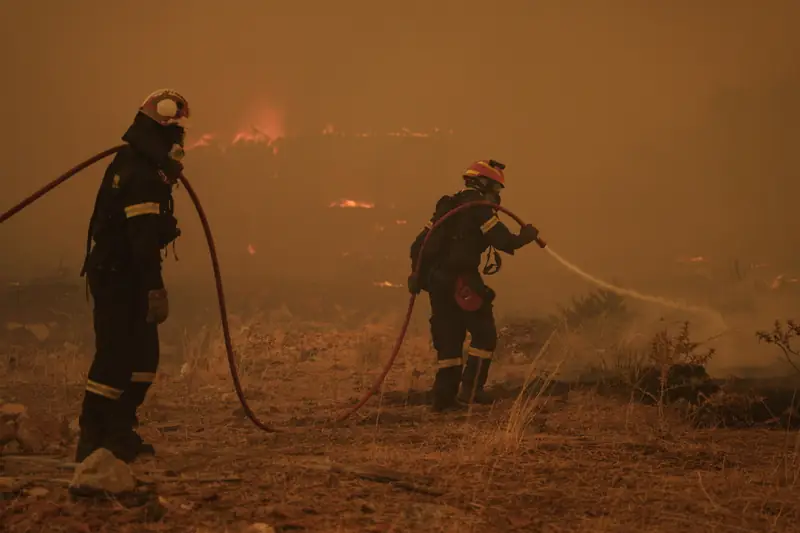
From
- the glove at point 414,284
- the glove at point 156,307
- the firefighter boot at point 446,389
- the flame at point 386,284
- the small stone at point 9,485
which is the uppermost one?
the flame at point 386,284

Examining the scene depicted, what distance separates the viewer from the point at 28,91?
128 feet

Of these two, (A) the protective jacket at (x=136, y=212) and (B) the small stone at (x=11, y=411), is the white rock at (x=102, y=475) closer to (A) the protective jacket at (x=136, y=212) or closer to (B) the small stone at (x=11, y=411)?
(A) the protective jacket at (x=136, y=212)

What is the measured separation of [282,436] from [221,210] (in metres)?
34.6

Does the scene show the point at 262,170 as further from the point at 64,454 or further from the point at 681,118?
the point at 64,454

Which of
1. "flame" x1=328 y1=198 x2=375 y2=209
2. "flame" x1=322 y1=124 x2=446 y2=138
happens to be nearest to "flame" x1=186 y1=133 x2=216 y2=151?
"flame" x1=322 y1=124 x2=446 y2=138

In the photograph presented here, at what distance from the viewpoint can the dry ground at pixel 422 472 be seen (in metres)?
3.02

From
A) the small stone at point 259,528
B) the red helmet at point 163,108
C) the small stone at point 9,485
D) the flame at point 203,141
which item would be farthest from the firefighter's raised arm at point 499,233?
the flame at point 203,141

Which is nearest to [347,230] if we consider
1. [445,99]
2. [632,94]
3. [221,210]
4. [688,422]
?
[221,210]

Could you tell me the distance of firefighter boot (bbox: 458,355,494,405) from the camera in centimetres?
590

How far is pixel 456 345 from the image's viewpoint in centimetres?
588

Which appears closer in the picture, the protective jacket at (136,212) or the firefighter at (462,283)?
the protective jacket at (136,212)

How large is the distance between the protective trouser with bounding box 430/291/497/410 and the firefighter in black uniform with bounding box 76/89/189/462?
2.50 m

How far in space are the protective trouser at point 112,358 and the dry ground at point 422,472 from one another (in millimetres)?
225

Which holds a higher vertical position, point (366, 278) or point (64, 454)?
point (366, 278)
